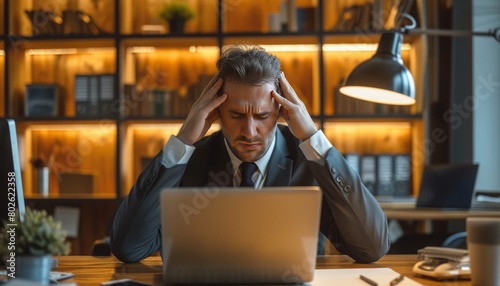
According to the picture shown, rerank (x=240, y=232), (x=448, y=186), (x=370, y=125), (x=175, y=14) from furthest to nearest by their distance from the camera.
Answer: (x=370, y=125) → (x=175, y=14) → (x=448, y=186) → (x=240, y=232)

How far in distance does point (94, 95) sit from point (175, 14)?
2.51ft

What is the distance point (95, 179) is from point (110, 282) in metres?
3.36

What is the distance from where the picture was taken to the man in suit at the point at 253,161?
192 cm

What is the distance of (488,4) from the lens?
171 inches

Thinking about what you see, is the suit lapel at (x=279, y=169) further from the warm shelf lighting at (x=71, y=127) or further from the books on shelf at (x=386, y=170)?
the warm shelf lighting at (x=71, y=127)

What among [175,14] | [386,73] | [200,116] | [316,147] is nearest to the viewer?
[316,147]

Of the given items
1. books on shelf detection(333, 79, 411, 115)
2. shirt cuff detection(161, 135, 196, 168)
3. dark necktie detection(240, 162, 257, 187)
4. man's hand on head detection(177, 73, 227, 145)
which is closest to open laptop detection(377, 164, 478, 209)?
books on shelf detection(333, 79, 411, 115)

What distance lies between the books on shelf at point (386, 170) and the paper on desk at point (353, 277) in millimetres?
2805

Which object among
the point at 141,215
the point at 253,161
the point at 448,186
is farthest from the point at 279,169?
the point at 448,186

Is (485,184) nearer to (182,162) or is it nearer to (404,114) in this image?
(404,114)

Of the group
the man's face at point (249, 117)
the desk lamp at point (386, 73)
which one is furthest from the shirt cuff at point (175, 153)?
the desk lamp at point (386, 73)

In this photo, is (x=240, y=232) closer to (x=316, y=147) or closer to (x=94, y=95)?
(x=316, y=147)

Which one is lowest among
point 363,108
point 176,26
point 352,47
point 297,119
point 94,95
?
point 297,119

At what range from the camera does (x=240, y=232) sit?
1429mm
